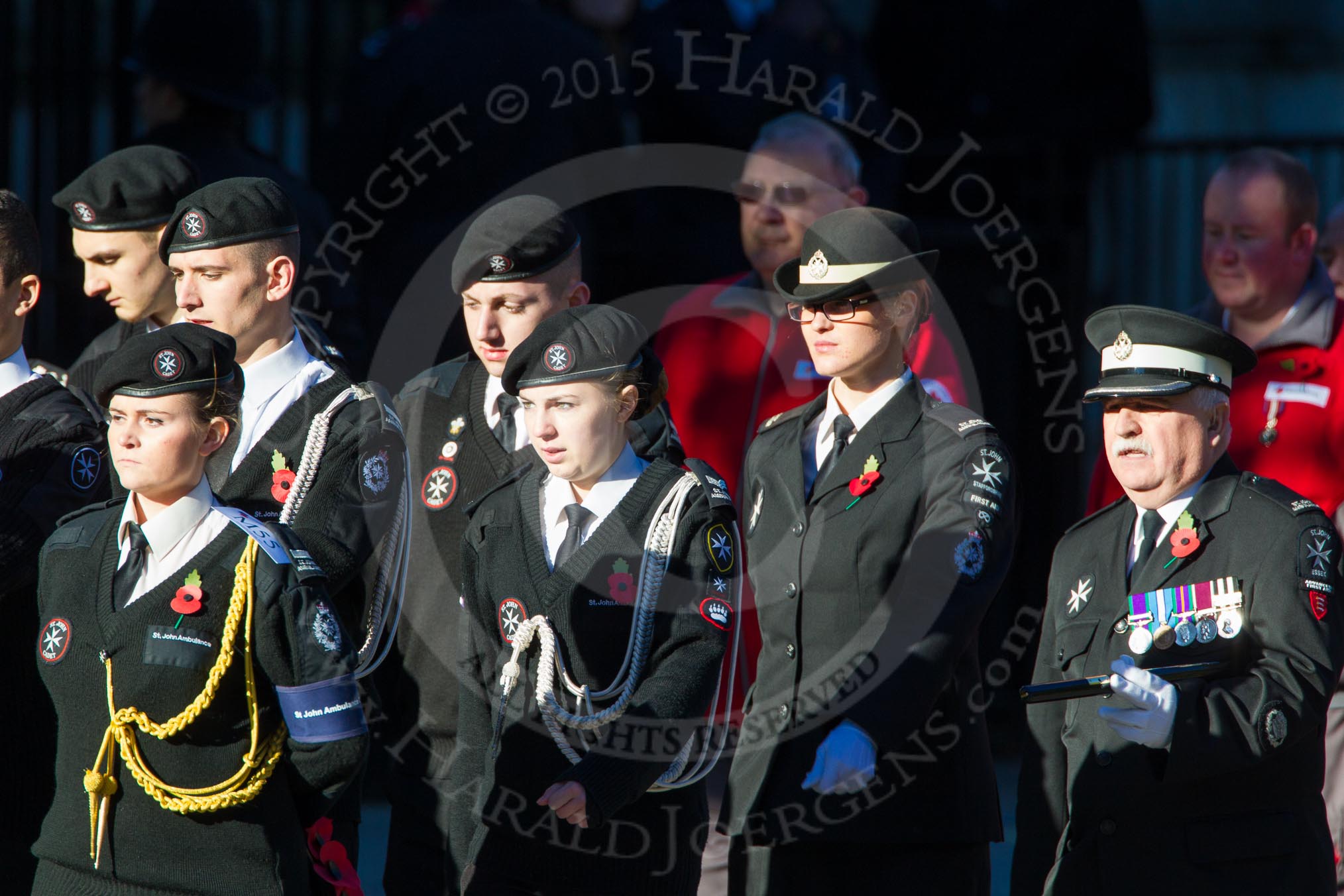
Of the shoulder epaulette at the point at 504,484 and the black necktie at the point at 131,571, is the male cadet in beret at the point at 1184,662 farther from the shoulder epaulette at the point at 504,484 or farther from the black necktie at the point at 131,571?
the black necktie at the point at 131,571

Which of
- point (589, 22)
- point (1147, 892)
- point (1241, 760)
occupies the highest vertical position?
point (589, 22)

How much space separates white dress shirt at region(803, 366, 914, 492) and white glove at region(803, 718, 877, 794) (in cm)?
63

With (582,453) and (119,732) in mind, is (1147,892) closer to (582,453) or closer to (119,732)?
(582,453)

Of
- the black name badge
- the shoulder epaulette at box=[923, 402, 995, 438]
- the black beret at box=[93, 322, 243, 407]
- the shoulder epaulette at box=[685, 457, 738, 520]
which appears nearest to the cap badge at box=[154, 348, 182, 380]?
the black beret at box=[93, 322, 243, 407]

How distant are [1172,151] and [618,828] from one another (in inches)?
200

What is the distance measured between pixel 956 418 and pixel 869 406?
196mm

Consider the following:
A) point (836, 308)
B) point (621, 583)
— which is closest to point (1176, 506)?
point (836, 308)

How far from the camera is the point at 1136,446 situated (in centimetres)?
405

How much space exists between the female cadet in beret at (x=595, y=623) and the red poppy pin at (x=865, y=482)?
1.01 feet

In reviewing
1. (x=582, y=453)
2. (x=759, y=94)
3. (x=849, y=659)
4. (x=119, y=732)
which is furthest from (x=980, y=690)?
(x=759, y=94)

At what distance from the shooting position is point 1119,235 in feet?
27.0

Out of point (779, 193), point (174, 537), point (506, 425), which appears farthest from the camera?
point (779, 193)

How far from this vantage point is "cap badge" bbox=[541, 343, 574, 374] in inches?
163

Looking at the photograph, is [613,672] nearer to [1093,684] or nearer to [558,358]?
[558,358]
